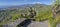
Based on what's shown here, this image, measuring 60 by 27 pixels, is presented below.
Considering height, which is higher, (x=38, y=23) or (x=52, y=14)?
(x=52, y=14)

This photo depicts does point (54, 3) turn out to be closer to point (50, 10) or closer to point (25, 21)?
point (50, 10)

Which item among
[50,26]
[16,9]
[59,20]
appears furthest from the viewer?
[16,9]

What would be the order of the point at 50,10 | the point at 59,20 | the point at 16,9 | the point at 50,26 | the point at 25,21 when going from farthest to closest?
the point at 16,9, the point at 25,21, the point at 50,10, the point at 59,20, the point at 50,26

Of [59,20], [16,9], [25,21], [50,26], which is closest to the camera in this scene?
[50,26]

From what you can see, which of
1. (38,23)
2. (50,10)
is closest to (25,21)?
(38,23)

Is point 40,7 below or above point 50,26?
above

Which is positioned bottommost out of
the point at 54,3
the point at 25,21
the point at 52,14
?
the point at 25,21

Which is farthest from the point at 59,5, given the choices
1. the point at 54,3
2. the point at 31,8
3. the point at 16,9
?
the point at 16,9

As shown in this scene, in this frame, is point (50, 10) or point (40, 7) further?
point (40, 7)

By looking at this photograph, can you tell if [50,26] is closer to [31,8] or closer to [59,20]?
[59,20]
